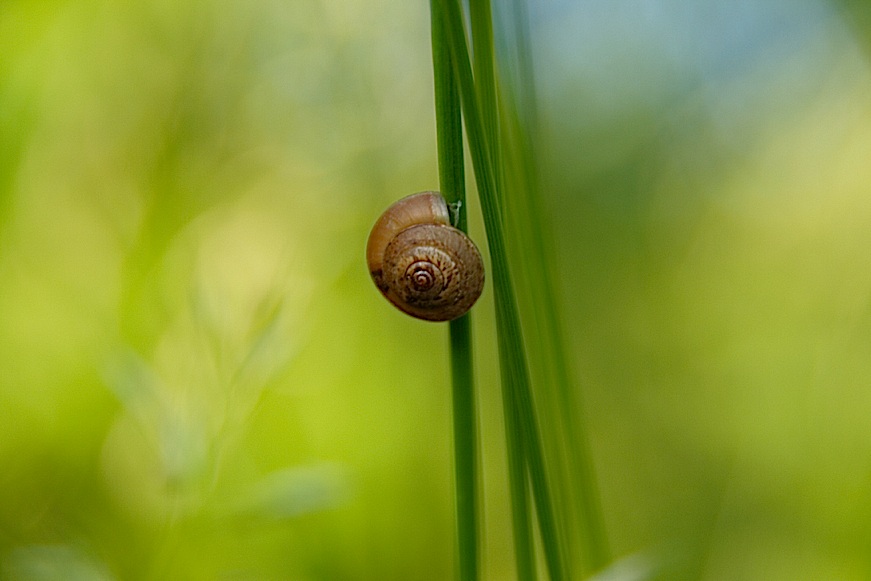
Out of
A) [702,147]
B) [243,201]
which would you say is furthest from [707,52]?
[243,201]

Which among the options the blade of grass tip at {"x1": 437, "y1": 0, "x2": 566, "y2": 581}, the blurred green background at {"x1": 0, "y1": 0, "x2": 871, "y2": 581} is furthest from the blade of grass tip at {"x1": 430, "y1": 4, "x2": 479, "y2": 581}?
the blurred green background at {"x1": 0, "y1": 0, "x2": 871, "y2": 581}

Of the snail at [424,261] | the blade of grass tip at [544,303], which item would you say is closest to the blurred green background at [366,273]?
the snail at [424,261]

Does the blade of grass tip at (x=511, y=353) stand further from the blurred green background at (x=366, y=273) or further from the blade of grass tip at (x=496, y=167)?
the blurred green background at (x=366, y=273)

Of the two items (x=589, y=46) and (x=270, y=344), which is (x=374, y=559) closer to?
(x=270, y=344)

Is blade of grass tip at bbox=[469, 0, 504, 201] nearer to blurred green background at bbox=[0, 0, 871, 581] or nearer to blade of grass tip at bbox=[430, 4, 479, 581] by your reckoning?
blade of grass tip at bbox=[430, 4, 479, 581]

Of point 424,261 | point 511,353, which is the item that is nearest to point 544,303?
point 511,353
